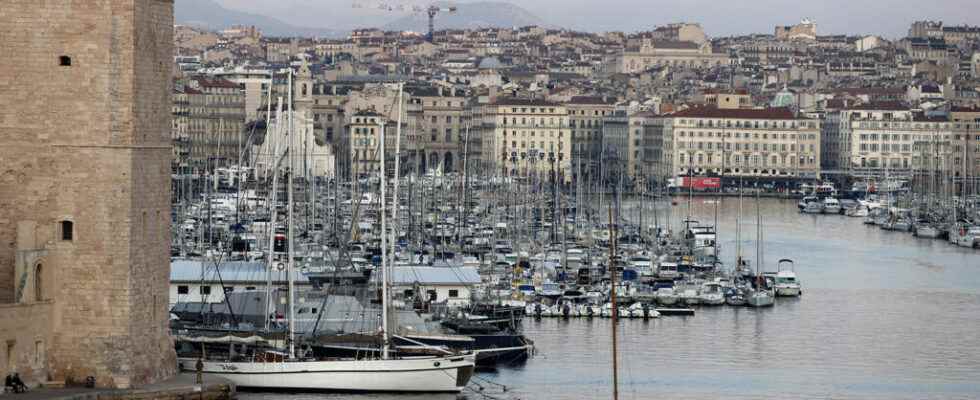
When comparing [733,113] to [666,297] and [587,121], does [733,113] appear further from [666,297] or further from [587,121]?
[666,297]

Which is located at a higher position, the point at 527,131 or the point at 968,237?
the point at 527,131

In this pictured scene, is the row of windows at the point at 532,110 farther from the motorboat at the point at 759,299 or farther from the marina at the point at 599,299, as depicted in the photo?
the motorboat at the point at 759,299

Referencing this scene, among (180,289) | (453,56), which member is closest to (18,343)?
(180,289)

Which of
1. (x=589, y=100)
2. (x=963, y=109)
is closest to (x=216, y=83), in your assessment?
(x=589, y=100)

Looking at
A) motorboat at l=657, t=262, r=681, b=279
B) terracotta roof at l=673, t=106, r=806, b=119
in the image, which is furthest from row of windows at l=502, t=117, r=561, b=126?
motorboat at l=657, t=262, r=681, b=279

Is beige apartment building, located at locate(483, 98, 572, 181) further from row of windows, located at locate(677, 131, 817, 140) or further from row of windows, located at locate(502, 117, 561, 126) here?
row of windows, located at locate(677, 131, 817, 140)

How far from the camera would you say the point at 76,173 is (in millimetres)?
20406

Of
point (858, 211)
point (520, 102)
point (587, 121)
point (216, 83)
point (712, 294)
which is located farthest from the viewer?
point (587, 121)

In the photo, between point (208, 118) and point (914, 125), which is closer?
point (208, 118)

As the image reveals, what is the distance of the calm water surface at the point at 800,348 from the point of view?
26.7 metres

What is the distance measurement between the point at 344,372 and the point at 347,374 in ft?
0.10

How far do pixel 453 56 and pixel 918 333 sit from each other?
117 m

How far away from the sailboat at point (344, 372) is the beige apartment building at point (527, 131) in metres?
68.7

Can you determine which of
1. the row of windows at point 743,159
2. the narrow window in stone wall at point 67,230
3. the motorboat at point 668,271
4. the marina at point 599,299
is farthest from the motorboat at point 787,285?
the row of windows at point 743,159
